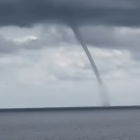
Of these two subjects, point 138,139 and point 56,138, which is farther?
point 56,138

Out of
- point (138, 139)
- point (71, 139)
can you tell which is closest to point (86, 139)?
point (71, 139)

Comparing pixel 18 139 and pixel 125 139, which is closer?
pixel 125 139

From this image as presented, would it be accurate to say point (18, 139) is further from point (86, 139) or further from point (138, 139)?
point (138, 139)

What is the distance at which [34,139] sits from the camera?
401 ft

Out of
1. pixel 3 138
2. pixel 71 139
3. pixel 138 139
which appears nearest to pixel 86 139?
pixel 71 139

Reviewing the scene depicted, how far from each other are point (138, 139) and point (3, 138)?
35125 mm

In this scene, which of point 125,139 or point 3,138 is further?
point 3,138

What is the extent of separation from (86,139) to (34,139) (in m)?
13.0

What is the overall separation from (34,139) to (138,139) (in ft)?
84.2

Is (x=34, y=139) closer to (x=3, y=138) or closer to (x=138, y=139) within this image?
(x=3, y=138)

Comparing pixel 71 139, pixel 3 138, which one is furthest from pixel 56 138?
pixel 3 138

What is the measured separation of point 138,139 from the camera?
116m

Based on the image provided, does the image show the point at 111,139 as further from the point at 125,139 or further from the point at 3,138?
the point at 3,138

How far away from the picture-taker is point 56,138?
125 metres
